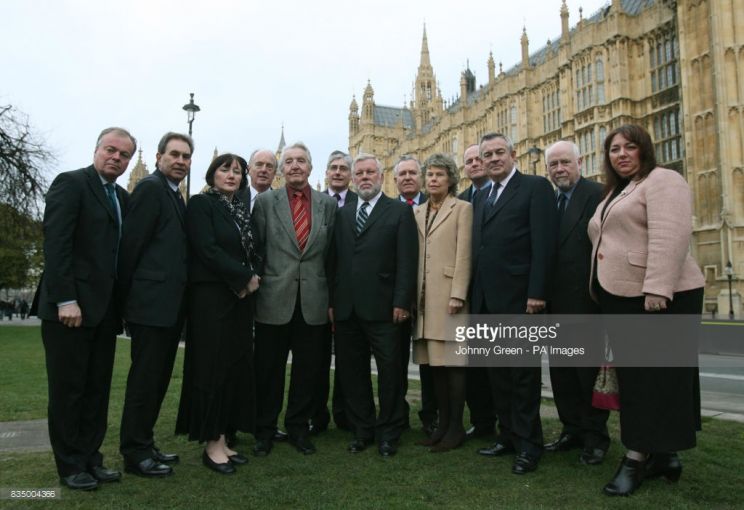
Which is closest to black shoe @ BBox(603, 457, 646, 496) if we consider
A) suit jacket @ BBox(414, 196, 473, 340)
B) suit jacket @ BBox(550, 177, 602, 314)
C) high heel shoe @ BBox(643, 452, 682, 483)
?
high heel shoe @ BBox(643, 452, 682, 483)

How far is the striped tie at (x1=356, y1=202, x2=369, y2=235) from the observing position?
4793 millimetres

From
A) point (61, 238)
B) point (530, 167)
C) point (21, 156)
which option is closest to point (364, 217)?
point (61, 238)

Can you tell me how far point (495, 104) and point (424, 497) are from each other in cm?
4481

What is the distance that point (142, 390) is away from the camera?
3.94m

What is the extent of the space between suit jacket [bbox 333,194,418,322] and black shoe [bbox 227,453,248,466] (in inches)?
52.9

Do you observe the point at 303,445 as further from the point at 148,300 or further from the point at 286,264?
the point at 148,300

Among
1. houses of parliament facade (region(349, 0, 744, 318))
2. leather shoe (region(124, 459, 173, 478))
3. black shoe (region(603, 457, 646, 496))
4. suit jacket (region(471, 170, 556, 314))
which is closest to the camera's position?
black shoe (region(603, 457, 646, 496))

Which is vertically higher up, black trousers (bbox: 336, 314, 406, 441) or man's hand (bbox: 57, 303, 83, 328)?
man's hand (bbox: 57, 303, 83, 328)

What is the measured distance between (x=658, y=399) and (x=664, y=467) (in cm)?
49

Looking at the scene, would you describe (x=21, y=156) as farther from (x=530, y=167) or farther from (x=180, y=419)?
(x=530, y=167)

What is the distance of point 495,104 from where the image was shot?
4469cm

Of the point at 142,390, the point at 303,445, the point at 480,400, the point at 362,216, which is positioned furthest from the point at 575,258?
the point at 142,390

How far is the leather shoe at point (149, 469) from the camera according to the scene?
373 cm

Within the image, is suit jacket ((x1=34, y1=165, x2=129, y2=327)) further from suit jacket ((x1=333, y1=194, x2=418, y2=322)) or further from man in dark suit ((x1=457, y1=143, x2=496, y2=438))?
man in dark suit ((x1=457, y1=143, x2=496, y2=438))
